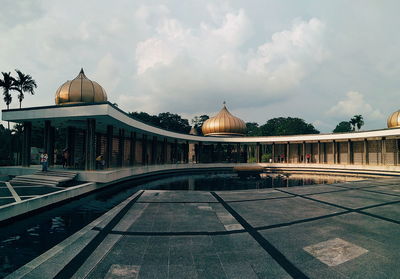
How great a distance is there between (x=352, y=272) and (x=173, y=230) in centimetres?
465

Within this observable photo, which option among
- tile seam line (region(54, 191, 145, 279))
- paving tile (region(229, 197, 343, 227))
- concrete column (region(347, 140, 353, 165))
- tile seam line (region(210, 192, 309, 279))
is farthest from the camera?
concrete column (region(347, 140, 353, 165))

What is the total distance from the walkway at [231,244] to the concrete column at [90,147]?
27.0 feet

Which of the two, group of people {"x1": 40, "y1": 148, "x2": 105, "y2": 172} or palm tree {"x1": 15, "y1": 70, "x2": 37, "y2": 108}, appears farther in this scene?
palm tree {"x1": 15, "y1": 70, "x2": 37, "y2": 108}

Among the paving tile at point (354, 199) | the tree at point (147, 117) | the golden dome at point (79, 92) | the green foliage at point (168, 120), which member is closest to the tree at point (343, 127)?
the green foliage at point (168, 120)

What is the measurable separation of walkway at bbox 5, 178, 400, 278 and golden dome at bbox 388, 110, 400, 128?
28928 millimetres

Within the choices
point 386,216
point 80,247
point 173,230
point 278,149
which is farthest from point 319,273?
point 278,149

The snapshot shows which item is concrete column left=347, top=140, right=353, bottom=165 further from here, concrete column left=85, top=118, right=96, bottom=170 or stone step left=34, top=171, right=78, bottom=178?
stone step left=34, top=171, right=78, bottom=178

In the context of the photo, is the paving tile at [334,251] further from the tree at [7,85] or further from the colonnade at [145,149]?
the tree at [7,85]

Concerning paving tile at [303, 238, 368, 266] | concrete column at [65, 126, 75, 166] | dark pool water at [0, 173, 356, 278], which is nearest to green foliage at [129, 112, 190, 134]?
concrete column at [65, 126, 75, 166]

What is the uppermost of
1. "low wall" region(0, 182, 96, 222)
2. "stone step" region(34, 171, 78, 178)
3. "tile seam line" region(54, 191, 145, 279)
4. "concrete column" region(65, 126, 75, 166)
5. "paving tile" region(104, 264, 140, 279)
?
"concrete column" region(65, 126, 75, 166)

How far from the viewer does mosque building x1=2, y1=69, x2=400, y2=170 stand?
1630 centimetres

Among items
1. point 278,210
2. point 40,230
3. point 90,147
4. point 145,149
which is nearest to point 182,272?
point 40,230

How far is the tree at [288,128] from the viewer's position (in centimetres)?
7097

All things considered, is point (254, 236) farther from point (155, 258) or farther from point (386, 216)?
point (386, 216)
